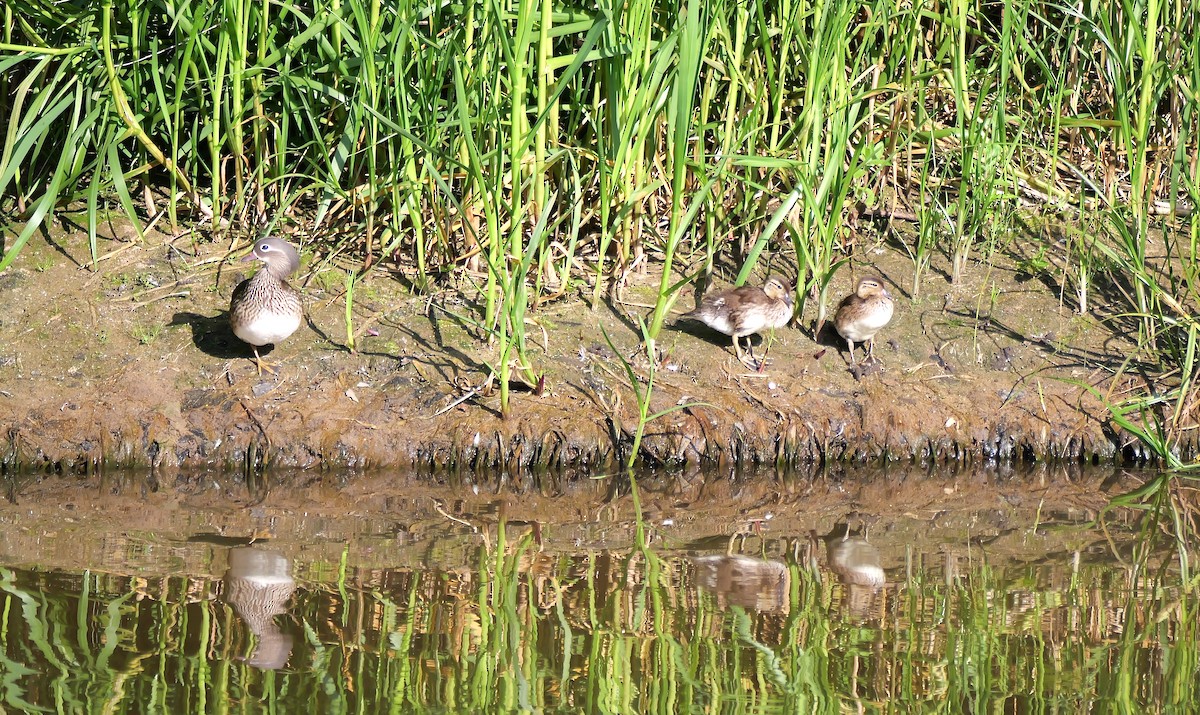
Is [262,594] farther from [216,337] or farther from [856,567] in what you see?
[216,337]

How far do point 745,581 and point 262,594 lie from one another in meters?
1.54

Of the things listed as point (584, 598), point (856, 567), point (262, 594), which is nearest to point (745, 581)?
point (856, 567)

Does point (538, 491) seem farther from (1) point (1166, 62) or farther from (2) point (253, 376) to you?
(1) point (1166, 62)

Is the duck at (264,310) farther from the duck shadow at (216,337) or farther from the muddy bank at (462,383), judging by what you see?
the muddy bank at (462,383)

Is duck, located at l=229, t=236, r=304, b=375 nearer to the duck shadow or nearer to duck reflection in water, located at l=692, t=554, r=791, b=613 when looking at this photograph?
the duck shadow

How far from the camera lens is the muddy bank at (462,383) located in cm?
595

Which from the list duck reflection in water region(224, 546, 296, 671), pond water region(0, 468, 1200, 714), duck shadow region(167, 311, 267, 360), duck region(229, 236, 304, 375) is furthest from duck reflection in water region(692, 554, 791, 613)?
duck shadow region(167, 311, 267, 360)

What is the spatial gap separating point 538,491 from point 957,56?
3.19 metres

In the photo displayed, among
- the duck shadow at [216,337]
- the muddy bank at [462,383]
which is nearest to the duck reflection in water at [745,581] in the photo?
the muddy bank at [462,383]

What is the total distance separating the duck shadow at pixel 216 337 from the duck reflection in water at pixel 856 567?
2.95m

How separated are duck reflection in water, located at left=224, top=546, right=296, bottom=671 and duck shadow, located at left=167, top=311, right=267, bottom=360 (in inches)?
75.7

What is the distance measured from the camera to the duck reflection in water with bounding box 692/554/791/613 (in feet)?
13.5

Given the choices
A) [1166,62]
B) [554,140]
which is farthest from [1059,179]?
[554,140]

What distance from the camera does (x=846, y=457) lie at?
6312 mm
